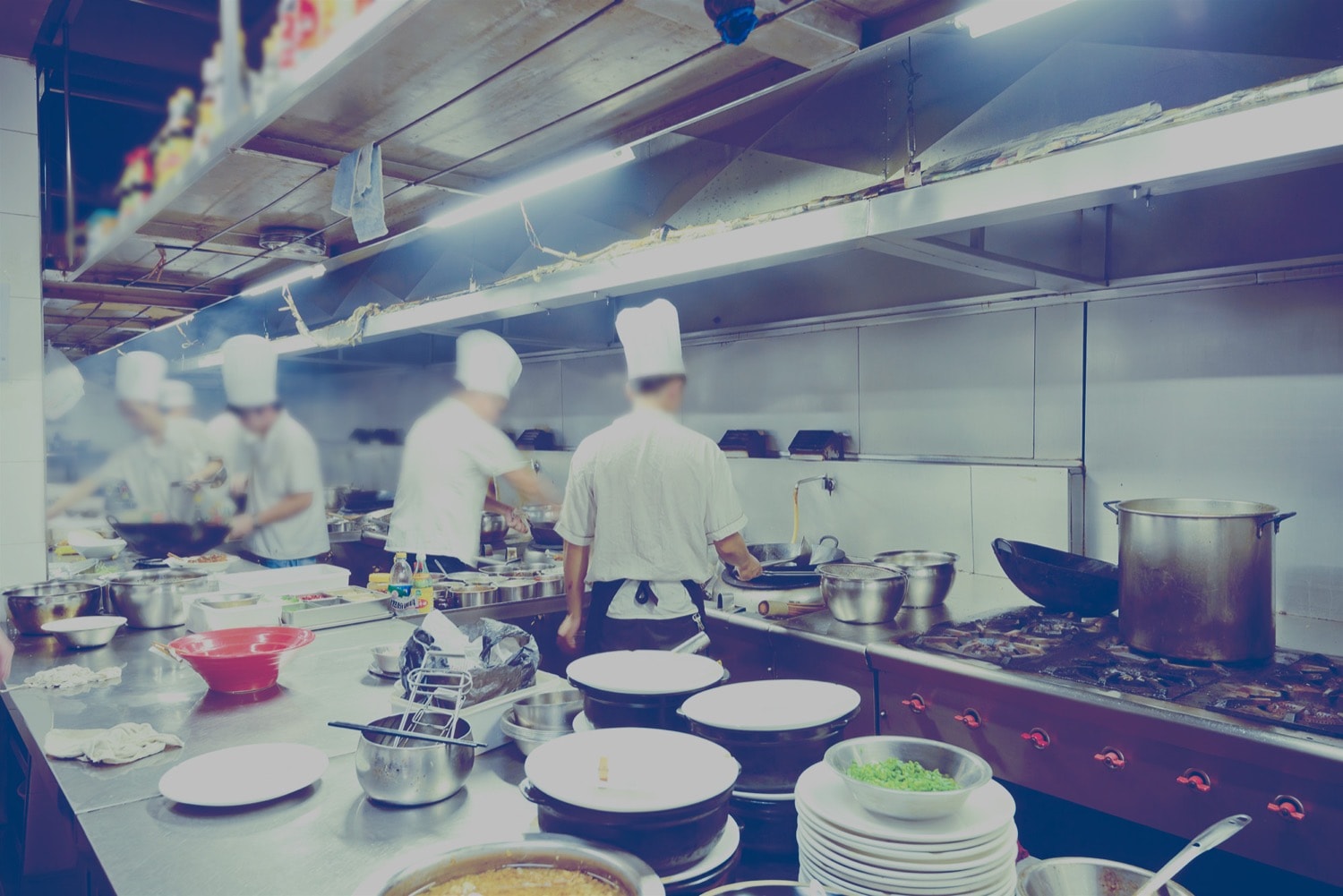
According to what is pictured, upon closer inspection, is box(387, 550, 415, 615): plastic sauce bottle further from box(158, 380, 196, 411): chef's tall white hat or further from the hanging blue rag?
the hanging blue rag

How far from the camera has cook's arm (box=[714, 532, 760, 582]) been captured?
290 centimetres

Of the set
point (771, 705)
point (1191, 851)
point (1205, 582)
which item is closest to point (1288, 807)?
point (1205, 582)

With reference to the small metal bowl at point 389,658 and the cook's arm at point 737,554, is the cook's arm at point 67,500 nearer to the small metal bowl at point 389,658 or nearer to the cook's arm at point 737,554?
the small metal bowl at point 389,658

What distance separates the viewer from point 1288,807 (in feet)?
5.79

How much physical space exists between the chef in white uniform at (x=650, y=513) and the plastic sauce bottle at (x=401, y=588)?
24.0 inches

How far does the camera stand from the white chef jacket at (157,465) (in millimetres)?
2574

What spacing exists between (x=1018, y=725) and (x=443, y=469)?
242 cm

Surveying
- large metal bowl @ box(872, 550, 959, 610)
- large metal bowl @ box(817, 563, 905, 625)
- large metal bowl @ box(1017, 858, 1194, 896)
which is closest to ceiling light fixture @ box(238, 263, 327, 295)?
large metal bowl @ box(817, 563, 905, 625)

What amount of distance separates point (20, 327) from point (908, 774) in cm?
343

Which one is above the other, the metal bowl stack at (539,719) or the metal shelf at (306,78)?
the metal shelf at (306,78)

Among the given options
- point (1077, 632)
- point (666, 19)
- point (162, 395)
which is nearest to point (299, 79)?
point (666, 19)

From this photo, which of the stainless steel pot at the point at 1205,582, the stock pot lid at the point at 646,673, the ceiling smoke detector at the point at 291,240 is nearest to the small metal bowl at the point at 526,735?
the stock pot lid at the point at 646,673

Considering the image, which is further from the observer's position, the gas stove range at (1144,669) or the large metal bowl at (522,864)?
the gas stove range at (1144,669)

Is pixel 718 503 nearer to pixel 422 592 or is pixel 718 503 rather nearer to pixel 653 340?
pixel 653 340
